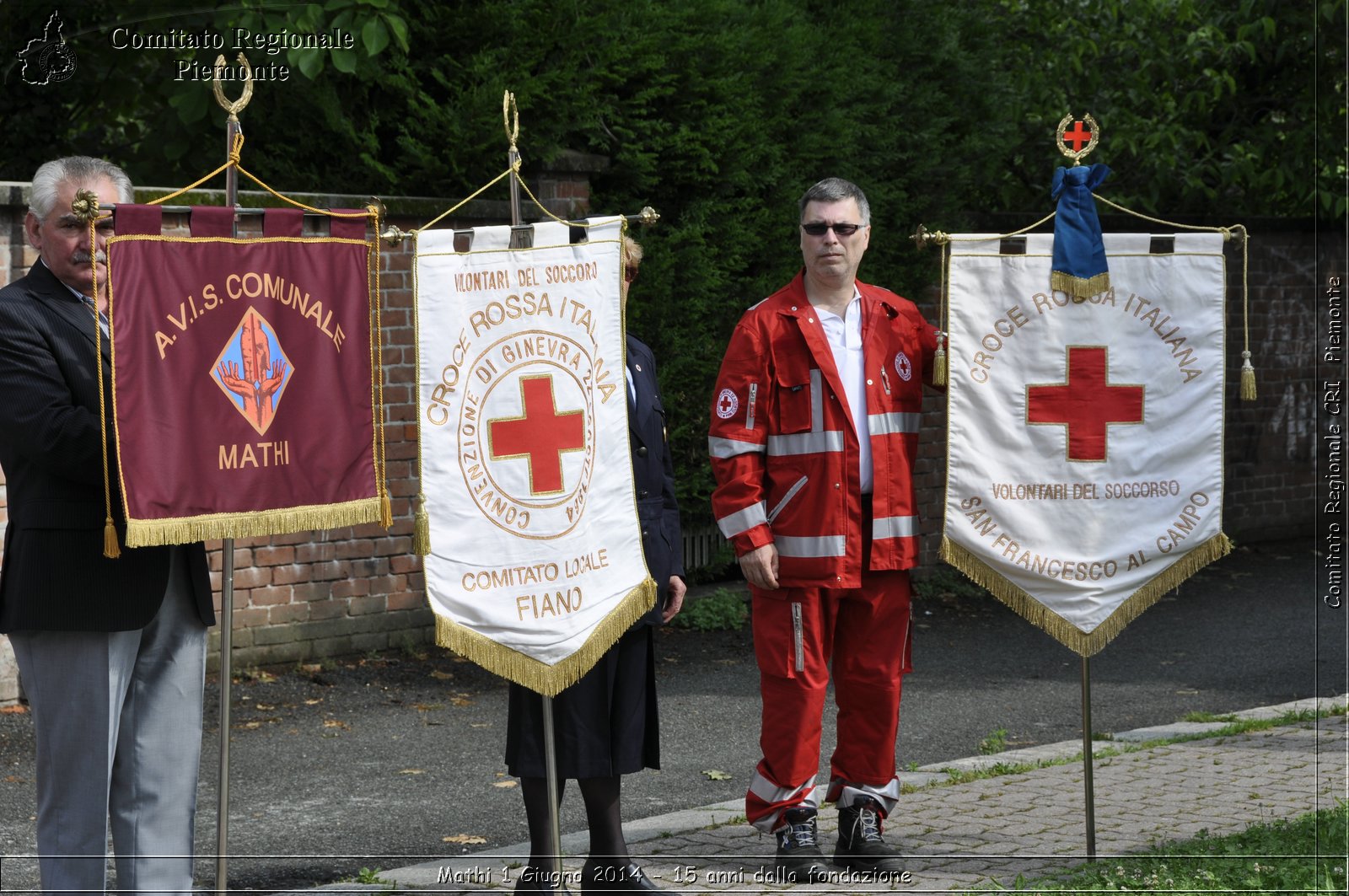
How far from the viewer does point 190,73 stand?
26.2 ft

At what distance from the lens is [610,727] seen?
4535mm

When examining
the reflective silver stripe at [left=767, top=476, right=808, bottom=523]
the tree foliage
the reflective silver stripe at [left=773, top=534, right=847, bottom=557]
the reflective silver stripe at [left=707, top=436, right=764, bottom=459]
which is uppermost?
the tree foliage

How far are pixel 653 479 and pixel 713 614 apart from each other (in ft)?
14.9

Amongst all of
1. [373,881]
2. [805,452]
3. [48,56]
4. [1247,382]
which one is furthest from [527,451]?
[48,56]

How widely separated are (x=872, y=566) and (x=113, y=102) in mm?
5959

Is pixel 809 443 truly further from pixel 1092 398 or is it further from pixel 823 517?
pixel 1092 398

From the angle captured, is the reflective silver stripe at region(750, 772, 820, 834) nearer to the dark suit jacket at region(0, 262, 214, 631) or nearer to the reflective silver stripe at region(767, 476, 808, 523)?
the reflective silver stripe at region(767, 476, 808, 523)

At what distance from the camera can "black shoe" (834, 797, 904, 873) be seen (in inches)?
188

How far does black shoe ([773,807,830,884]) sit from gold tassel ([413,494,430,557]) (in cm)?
149

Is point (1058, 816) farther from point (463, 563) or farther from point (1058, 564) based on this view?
point (463, 563)

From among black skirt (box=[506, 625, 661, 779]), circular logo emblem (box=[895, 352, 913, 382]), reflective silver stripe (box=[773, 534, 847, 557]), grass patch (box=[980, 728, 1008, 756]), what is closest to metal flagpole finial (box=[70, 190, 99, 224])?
black skirt (box=[506, 625, 661, 779])

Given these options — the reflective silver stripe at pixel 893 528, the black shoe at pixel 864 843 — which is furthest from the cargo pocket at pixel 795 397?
the black shoe at pixel 864 843

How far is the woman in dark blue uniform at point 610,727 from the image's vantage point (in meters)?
4.47

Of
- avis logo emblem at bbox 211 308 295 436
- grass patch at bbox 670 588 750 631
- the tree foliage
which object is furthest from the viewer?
grass patch at bbox 670 588 750 631
